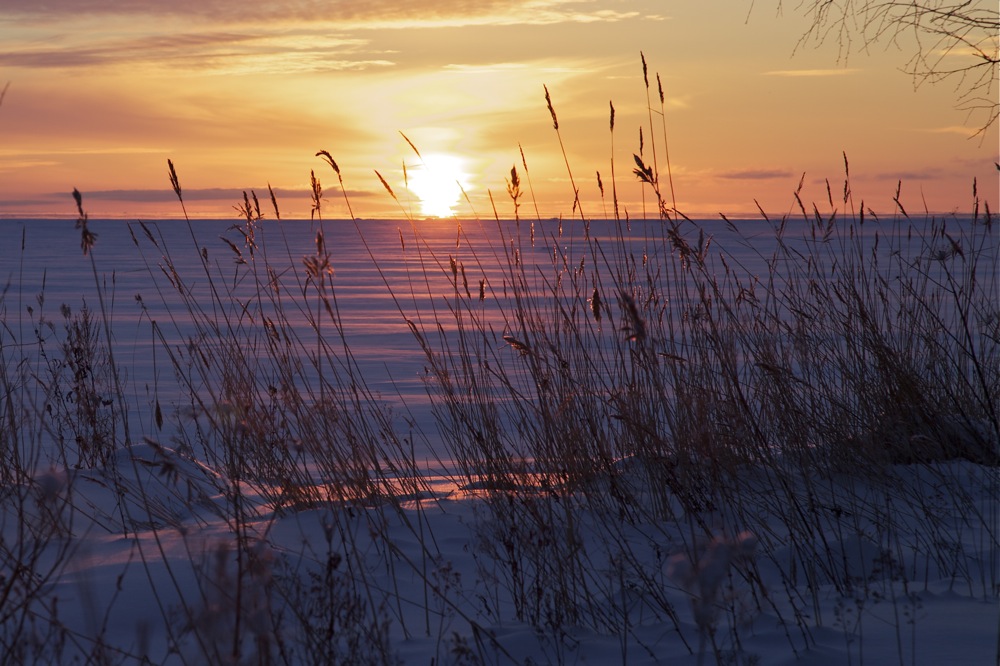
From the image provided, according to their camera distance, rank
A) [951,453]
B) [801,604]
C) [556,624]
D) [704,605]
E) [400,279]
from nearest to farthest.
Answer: [704,605], [556,624], [801,604], [951,453], [400,279]

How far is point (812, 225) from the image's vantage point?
4176mm

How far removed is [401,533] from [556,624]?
0.94 m

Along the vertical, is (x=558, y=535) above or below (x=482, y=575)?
above

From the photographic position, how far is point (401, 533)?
294cm

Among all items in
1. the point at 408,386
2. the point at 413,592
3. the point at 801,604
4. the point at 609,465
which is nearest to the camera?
the point at 801,604

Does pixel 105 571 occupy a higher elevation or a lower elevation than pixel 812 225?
lower

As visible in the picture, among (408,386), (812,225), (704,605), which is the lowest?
(408,386)

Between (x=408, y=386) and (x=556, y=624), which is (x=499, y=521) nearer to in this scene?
(x=556, y=624)

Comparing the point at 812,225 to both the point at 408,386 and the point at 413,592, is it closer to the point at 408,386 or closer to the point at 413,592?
the point at 413,592

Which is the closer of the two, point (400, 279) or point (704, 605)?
point (704, 605)

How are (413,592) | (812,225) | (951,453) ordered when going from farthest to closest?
(812,225)
(951,453)
(413,592)

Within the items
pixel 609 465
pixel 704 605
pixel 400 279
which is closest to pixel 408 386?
pixel 609 465

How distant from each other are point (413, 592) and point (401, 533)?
46 cm

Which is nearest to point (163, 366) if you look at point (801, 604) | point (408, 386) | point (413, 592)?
point (408, 386)
